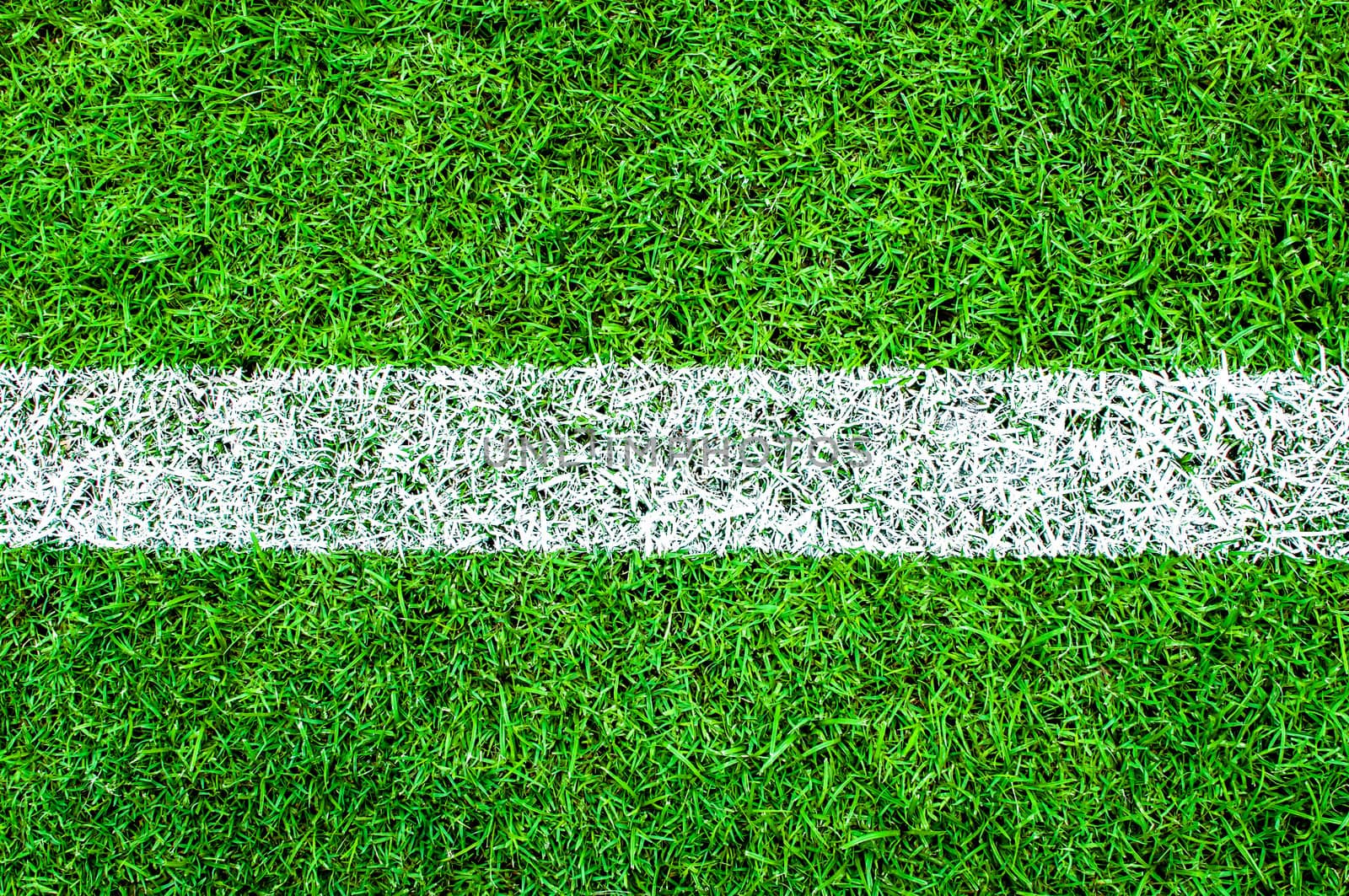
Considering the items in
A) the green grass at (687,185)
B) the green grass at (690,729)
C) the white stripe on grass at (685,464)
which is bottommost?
the green grass at (690,729)

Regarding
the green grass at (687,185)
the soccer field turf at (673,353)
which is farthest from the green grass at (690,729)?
the green grass at (687,185)

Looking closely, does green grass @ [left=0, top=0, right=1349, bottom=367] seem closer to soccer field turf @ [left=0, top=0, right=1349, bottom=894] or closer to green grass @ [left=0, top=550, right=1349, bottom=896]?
soccer field turf @ [left=0, top=0, right=1349, bottom=894]

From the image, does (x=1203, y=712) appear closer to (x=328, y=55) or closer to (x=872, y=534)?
(x=872, y=534)

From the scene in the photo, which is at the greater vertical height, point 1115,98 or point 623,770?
→ point 1115,98

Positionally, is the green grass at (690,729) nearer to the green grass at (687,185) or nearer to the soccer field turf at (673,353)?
the soccer field turf at (673,353)

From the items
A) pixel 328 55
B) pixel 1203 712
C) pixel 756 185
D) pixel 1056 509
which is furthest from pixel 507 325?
pixel 1203 712

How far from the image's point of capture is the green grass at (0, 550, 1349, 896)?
163 centimetres

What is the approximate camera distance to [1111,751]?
164 cm

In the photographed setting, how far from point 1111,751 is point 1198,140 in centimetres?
144

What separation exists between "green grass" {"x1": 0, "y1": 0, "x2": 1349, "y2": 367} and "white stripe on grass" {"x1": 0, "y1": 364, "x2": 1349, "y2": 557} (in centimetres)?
8

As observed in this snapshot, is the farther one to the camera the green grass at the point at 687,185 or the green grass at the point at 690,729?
the green grass at the point at 687,185

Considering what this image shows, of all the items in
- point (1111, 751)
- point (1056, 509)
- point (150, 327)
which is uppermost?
point (150, 327)

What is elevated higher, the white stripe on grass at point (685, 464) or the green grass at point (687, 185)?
the green grass at point (687, 185)

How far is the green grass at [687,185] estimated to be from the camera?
A: 1741 millimetres
